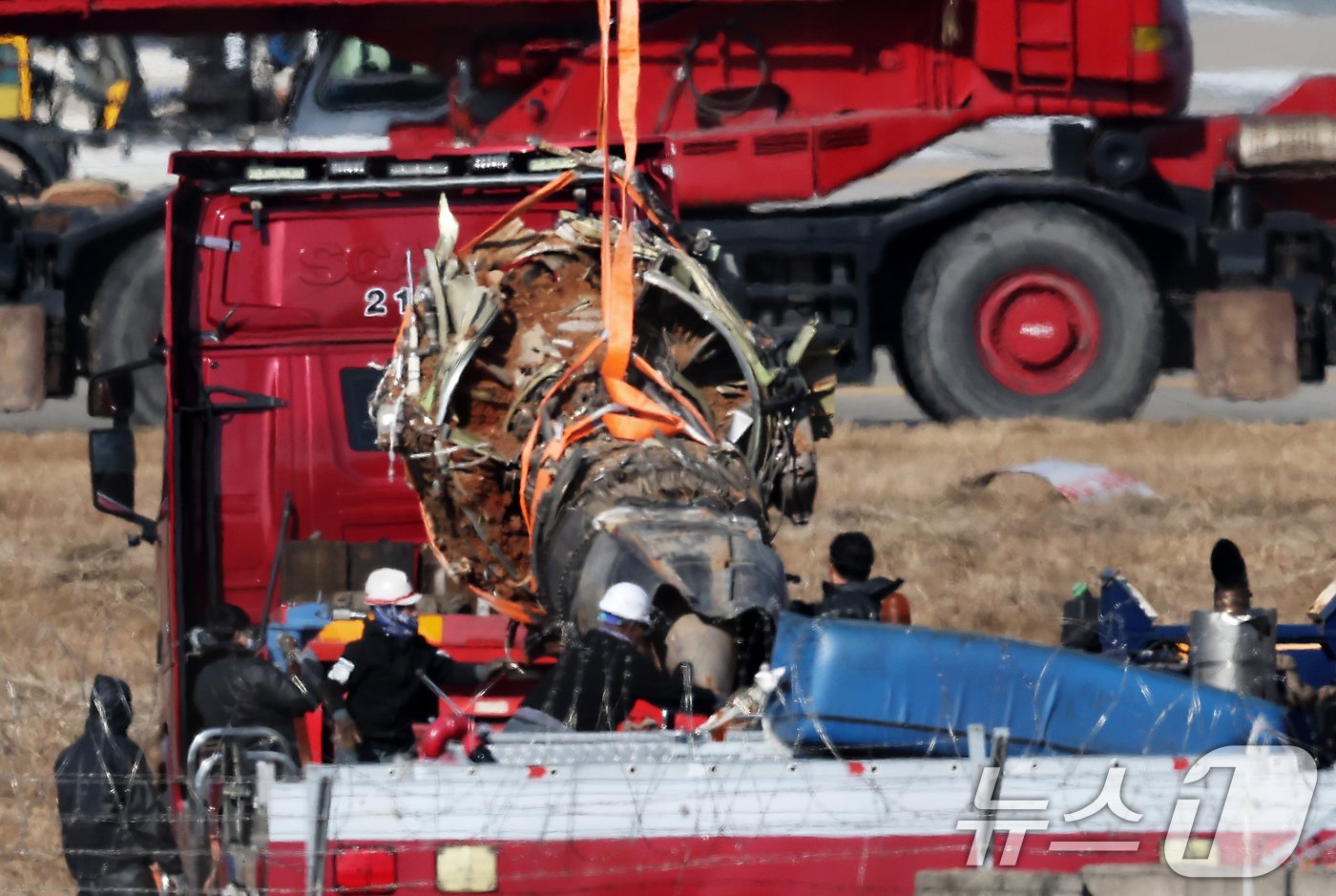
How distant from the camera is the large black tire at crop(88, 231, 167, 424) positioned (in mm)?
14867

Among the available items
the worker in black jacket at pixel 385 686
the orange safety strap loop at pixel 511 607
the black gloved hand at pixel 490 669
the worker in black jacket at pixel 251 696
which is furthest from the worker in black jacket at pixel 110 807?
the orange safety strap loop at pixel 511 607

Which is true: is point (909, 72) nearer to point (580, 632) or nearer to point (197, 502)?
point (197, 502)

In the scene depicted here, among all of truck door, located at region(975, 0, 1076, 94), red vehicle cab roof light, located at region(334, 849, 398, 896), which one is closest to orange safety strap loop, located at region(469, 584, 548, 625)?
red vehicle cab roof light, located at region(334, 849, 398, 896)

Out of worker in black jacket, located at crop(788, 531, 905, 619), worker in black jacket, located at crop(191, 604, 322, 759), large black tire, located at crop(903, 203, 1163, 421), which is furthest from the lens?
large black tire, located at crop(903, 203, 1163, 421)

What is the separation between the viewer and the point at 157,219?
1504 centimetres

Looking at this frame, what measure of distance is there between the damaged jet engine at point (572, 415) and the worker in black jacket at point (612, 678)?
1.51 feet

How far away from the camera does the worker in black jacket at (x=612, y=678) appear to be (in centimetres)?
639

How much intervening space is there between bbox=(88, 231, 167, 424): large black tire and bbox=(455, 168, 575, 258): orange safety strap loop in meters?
6.20

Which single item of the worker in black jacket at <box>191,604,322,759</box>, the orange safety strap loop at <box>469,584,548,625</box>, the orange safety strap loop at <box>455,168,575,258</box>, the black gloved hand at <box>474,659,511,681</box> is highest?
the orange safety strap loop at <box>455,168,575,258</box>

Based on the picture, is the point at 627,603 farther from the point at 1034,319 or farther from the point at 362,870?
the point at 1034,319

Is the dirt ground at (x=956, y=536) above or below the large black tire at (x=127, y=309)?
below

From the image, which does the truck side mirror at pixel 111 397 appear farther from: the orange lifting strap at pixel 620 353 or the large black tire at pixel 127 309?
the large black tire at pixel 127 309

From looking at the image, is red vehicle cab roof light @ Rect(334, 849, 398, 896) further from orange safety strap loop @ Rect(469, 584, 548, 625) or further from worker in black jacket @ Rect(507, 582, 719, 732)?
orange safety strap loop @ Rect(469, 584, 548, 625)

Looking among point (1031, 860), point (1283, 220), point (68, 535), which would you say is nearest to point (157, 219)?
point (68, 535)
